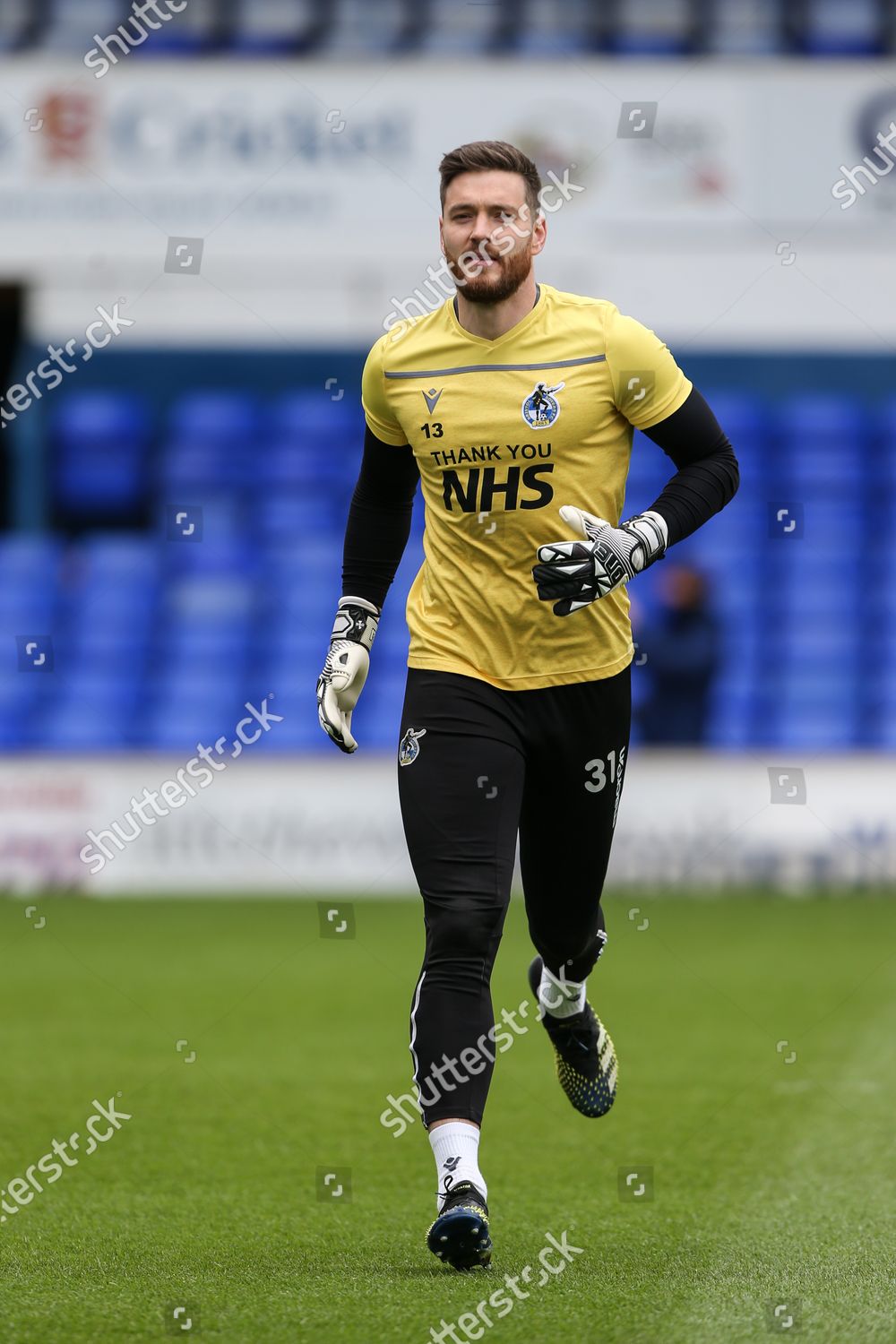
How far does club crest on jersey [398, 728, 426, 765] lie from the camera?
15.9ft

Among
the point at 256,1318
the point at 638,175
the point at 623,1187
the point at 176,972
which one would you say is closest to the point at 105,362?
the point at 638,175

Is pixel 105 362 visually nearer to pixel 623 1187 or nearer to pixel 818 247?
pixel 818 247

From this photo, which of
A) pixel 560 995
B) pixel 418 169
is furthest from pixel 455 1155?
pixel 418 169

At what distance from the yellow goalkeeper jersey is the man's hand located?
7.9 inches

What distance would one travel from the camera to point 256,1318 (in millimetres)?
4180

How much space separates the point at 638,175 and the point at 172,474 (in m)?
4.40

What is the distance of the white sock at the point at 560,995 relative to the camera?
5.56 metres

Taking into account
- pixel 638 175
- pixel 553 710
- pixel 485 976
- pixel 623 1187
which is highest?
pixel 638 175

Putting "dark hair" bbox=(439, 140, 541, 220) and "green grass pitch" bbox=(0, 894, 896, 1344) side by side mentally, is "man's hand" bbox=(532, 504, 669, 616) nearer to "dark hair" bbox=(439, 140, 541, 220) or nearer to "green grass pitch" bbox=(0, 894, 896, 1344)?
"dark hair" bbox=(439, 140, 541, 220)

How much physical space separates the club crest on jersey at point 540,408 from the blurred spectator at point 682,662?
31.8 ft

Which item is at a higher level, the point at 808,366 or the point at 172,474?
the point at 808,366

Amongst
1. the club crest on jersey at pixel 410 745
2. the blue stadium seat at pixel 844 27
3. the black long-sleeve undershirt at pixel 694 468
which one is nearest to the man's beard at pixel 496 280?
the black long-sleeve undershirt at pixel 694 468

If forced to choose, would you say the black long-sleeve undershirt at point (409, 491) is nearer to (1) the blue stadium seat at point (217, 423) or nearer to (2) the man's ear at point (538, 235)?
(2) the man's ear at point (538, 235)

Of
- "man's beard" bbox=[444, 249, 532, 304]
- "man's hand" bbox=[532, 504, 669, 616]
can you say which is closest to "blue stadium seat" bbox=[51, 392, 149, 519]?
"man's beard" bbox=[444, 249, 532, 304]
